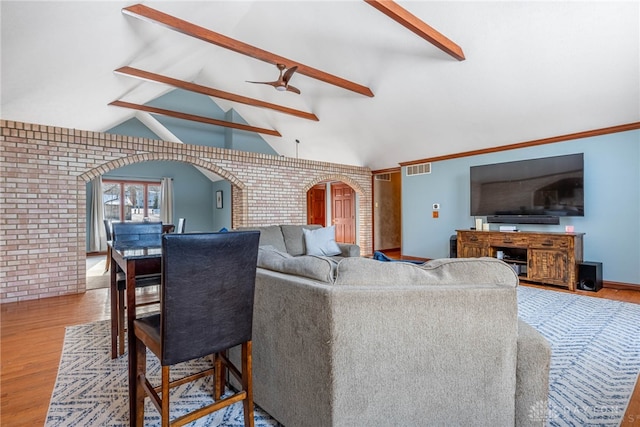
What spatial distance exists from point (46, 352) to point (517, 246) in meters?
5.58

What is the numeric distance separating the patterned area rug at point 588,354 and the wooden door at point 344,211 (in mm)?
4788

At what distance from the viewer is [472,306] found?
124 centimetres

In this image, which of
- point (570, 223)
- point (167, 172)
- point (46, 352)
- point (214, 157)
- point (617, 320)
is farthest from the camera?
point (167, 172)

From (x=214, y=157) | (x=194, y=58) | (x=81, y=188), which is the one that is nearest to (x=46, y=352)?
(x=81, y=188)

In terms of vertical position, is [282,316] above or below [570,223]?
below

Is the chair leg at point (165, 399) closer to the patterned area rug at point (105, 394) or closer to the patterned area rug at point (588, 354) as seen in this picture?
the patterned area rug at point (105, 394)

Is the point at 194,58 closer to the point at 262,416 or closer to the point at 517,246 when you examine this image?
the point at 262,416

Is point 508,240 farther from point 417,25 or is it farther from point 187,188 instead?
point 187,188

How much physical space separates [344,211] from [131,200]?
5923mm

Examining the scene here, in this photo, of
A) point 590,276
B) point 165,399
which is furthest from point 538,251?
point 165,399

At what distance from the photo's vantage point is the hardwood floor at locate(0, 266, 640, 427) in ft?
5.54

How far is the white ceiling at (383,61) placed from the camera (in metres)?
2.95

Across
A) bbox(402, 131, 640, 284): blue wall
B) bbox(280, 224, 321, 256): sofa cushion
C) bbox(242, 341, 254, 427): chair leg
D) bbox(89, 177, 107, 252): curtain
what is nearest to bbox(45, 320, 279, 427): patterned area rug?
bbox(242, 341, 254, 427): chair leg

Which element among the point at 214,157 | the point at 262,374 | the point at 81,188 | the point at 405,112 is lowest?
the point at 262,374
